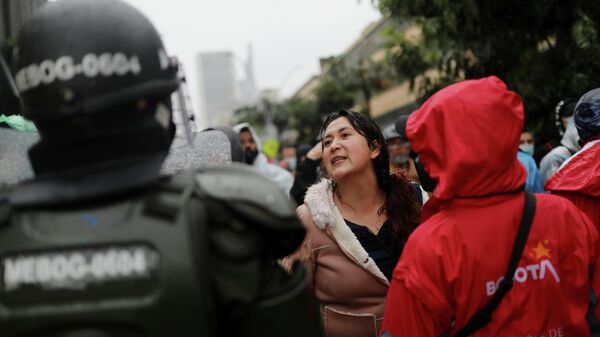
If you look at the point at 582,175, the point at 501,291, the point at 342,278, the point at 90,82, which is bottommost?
the point at 342,278

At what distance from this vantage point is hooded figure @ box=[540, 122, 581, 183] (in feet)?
15.3

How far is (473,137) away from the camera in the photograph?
2.30 m

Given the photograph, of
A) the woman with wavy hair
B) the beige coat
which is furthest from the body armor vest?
the beige coat

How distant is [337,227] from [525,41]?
7.04 m

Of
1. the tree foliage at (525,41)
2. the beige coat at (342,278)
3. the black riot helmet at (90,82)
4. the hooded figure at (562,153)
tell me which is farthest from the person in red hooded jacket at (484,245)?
the tree foliage at (525,41)

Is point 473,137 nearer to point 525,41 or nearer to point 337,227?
point 337,227

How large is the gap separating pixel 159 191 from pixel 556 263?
1.54 m

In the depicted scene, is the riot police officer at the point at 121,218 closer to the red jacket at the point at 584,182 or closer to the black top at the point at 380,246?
the black top at the point at 380,246

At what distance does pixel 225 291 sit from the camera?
1387 mm

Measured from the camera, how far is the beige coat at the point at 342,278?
3.04m

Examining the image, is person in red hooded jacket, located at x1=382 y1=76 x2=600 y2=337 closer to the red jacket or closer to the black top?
the black top

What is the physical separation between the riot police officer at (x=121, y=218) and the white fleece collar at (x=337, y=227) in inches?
61.5

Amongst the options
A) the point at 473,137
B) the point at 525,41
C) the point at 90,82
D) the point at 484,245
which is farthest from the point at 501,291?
the point at 525,41

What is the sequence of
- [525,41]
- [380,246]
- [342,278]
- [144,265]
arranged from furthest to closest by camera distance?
[525,41] < [380,246] < [342,278] < [144,265]
